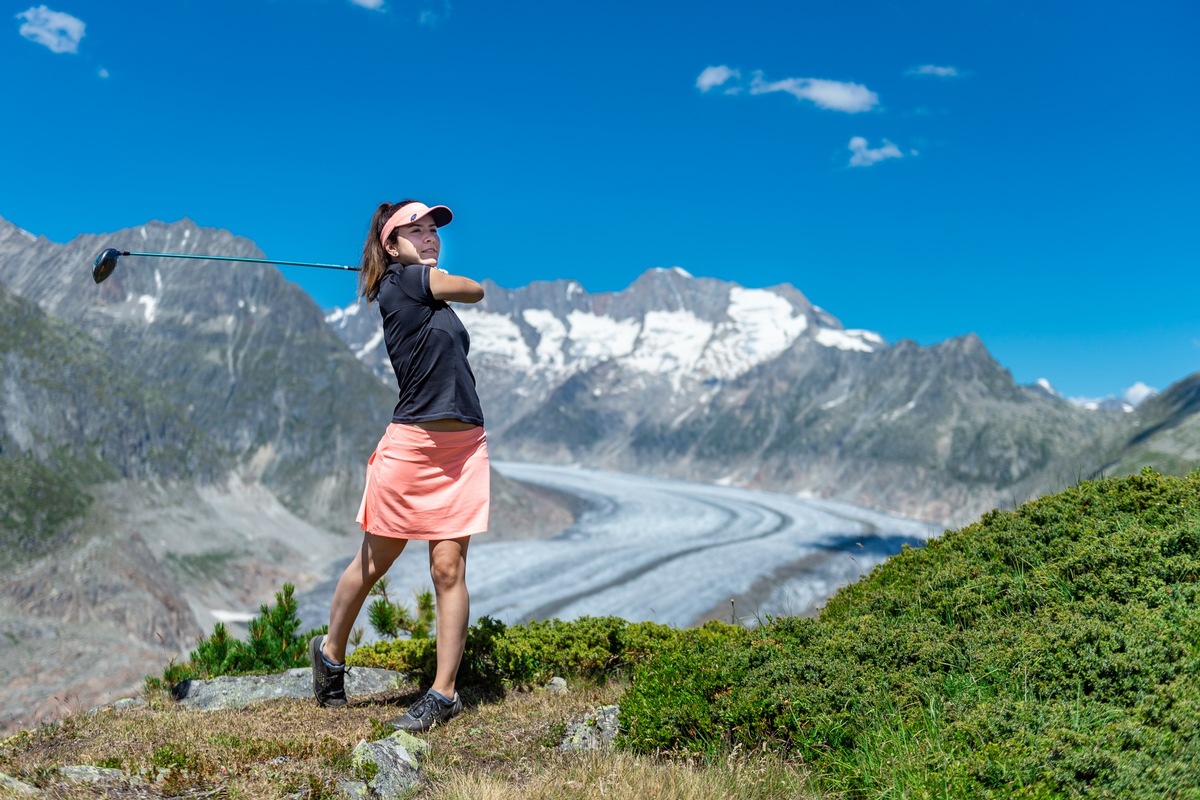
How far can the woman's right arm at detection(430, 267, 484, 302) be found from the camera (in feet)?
19.4

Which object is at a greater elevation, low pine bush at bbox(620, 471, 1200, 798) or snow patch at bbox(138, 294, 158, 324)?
snow patch at bbox(138, 294, 158, 324)

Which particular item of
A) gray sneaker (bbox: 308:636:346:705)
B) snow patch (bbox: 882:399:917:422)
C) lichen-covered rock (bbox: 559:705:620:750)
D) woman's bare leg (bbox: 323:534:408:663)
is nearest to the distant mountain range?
snow patch (bbox: 882:399:917:422)

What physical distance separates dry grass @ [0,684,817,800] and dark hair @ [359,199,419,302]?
9.76ft

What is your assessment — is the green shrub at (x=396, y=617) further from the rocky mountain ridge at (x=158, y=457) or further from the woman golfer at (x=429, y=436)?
the woman golfer at (x=429, y=436)

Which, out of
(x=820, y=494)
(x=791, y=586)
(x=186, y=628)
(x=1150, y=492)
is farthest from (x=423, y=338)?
(x=820, y=494)

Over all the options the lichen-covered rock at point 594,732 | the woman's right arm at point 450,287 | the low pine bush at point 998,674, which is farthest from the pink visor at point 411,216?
the lichen-covered rock at point 594,732

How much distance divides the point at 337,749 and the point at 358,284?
314 cm

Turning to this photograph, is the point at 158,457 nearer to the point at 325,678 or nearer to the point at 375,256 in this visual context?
the point at 325,678

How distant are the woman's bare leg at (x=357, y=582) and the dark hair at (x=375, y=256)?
1762mm

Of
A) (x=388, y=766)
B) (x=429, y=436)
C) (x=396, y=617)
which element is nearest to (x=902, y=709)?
(x=388, y=766)

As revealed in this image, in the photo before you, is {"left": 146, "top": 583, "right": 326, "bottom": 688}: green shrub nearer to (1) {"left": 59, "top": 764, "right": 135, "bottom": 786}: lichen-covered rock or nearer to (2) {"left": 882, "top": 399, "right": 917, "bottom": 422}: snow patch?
(1) {"left": 59, "top": 764, "right": 135, "bottom": 786}: lichen-covered rock

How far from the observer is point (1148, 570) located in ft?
17.7

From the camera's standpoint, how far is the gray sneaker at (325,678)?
669cm

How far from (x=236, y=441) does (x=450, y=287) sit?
339 feet
